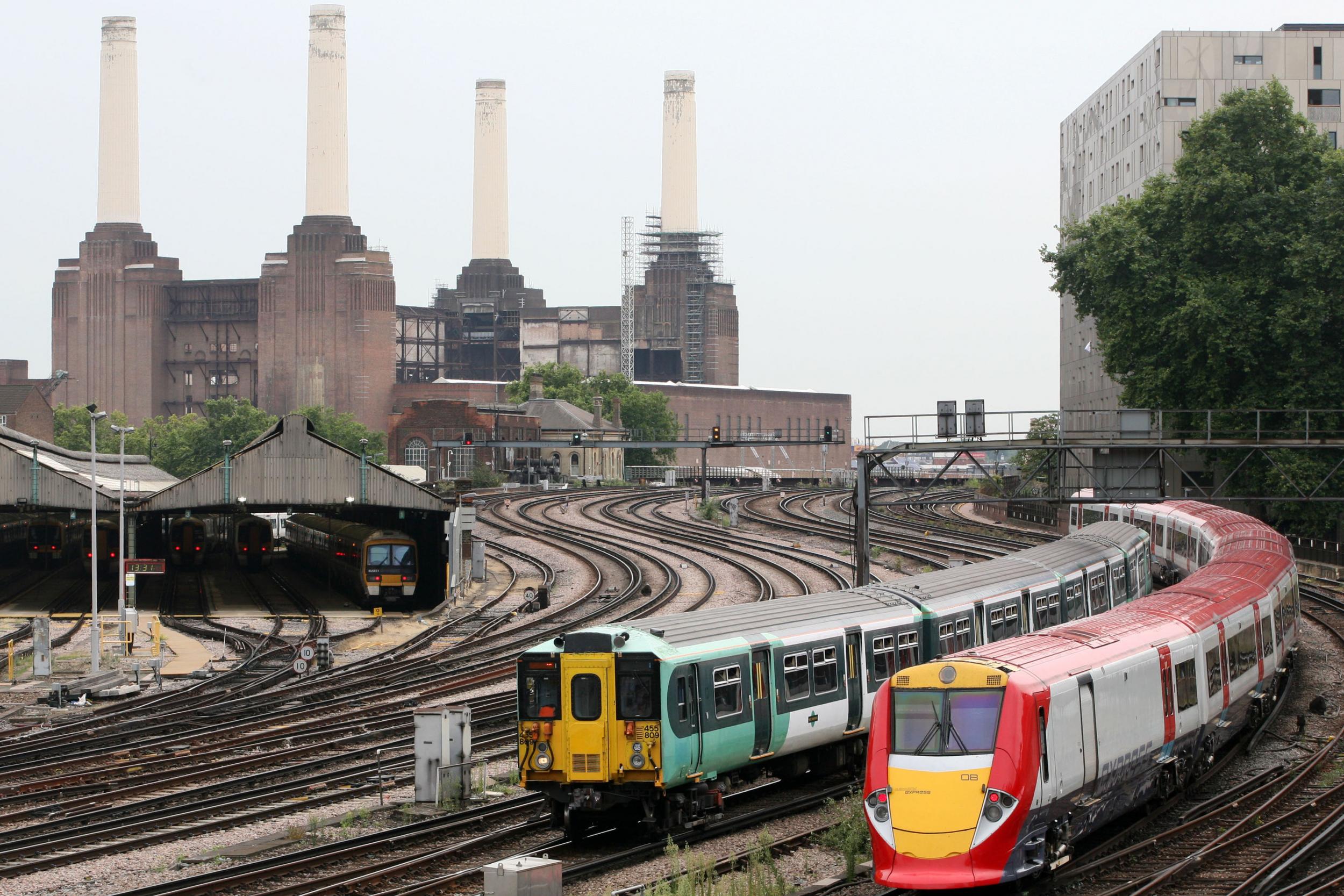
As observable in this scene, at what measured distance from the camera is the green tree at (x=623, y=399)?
165 metres

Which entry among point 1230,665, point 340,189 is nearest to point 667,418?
point 340,189

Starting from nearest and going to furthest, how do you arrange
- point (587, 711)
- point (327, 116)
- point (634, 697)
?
point (634, 697) < point (587, 711) < point (327, 116)

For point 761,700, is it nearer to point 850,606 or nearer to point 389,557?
point 850,606

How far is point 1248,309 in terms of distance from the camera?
5384 centimetres

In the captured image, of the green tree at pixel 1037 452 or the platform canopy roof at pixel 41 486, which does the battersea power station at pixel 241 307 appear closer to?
the green tree at pixel 1037 452

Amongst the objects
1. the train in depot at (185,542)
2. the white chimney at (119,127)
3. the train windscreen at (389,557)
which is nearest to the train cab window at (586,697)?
the train windscreen at (389,557)

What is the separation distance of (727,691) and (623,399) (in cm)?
14837

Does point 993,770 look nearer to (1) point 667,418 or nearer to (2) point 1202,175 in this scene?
(2) point 1202,175

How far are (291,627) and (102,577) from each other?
40.0 ft

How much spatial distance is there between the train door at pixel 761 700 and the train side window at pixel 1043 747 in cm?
489

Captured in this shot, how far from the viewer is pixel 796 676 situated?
20344 mm

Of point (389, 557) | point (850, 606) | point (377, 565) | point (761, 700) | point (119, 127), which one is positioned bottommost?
point (377, 565)

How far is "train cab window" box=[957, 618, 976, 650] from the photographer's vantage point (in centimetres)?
2403

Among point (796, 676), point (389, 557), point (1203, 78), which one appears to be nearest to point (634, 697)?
point (796, 676)
